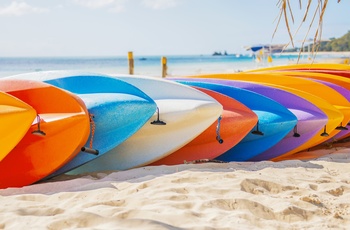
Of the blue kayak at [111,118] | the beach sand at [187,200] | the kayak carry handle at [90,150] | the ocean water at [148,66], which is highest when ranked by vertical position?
the blue kayak at [111,118]

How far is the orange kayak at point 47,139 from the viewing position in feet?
9.39

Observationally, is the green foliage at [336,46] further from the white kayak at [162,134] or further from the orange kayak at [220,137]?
the white kayak at [162,134]

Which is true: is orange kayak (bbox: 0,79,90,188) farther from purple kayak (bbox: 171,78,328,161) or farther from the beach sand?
purple kayak (bbox: 171,78,328,161)

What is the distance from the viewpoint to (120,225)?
6.52ft

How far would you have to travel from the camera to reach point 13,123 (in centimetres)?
274

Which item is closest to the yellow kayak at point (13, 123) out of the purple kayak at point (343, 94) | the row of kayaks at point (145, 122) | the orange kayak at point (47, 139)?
the row of kayaks at point (145, 122)

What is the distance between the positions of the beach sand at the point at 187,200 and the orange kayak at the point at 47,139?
133 mm

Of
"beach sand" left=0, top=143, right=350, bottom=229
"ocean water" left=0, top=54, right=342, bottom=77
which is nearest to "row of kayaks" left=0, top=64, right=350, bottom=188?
"beach sand" left=0, top=143, right=350, bottom=229

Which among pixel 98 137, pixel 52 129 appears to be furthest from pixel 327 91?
pixel 52 129

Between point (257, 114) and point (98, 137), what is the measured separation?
4.61ft

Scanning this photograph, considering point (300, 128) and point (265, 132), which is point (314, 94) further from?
point (265, 132)

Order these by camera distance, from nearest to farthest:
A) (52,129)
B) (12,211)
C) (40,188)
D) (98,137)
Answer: (12,211)
(40,188)
(52,129)
(98,137)

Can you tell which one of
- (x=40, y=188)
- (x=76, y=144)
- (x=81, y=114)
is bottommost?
(x=40, y=188)

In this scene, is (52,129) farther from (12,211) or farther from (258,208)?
(258,208)
